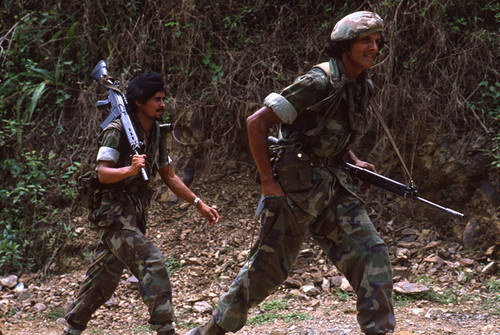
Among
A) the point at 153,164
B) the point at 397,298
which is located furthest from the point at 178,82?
the point at 397,298

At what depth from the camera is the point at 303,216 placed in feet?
11.3

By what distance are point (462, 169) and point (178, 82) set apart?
3.21 m

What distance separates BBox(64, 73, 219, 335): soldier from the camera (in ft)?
12.3

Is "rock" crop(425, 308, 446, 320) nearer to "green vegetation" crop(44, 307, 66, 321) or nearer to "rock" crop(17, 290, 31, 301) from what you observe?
"green vegetation" crop(44, 307, 66, 321)

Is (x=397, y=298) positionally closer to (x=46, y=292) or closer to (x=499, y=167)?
(x=499, y=167)

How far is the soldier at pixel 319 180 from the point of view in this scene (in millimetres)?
3293

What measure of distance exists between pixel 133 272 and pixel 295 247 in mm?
1089

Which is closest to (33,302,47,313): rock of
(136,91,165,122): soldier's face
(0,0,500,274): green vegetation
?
(0,0,500,274): green vegetation

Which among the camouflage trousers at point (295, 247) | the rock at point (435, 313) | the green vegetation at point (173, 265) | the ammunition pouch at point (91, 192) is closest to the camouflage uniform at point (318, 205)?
the camouflage trousers at point (295, 247)

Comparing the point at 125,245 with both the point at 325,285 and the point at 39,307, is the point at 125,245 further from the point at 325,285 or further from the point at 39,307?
the point at 39,307

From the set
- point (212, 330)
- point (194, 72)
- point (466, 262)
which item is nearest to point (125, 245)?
point (212, 330)

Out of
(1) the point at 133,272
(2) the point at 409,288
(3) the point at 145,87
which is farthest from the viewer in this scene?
(2) the point at 409,288

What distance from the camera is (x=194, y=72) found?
6.87 metres

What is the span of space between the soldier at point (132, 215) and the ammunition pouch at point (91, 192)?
3 centimetres
